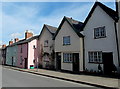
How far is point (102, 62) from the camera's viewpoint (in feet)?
47.5

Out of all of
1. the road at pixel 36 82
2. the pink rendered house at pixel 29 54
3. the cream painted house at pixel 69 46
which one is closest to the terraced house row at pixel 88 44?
the cream painted house at pixel 69 46

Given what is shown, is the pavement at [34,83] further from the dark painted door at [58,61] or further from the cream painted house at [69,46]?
the dark painted door at [58,61]

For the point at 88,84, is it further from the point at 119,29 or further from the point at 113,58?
the point at 119,29

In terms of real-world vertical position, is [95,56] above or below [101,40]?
below

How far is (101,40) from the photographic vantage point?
1485cm

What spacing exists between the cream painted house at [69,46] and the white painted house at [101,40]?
3.36 ft

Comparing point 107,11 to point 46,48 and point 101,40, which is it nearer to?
point 101,40

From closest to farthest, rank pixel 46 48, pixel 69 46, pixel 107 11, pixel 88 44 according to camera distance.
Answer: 1. pixel 107 11
2. pixel 88 44
3. pixel 69 46
4. pixel 46 48

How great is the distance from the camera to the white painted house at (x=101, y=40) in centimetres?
1383

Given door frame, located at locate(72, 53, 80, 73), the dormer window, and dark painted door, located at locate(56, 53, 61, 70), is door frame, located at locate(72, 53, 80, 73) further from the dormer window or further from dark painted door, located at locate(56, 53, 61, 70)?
the dormer window

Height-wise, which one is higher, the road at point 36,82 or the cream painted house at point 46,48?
the cream painted house at point 46,48

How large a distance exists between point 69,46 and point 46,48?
22.3ft

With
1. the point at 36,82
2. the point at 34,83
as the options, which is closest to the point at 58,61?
the point at 36,82

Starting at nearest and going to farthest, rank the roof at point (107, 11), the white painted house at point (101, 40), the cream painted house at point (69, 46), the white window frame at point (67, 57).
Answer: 1. the white painted house at point (101, 40)
2. the roof at point (107, 11)
3. the cream painted house at point (69, 46)
4. the white window frame at point (67, 57)
